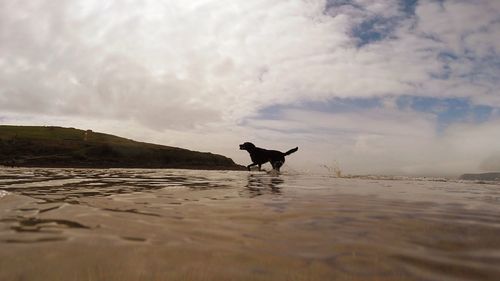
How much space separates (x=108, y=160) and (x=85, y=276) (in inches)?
1571

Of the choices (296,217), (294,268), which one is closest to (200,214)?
(296,217)

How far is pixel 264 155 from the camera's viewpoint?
21.2 m

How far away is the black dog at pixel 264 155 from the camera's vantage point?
20.8 meters

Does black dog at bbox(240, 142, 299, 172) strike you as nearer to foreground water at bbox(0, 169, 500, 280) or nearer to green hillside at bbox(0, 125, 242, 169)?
foreground water at bbox(0, 169, 500, 280)

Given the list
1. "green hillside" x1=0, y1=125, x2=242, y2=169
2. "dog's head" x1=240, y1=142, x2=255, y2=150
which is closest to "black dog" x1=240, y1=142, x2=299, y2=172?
"dog's head" x1=240, y1=142, x2=255, y2=150

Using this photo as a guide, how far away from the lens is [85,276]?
191cm

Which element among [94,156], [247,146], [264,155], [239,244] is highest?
[247,146]

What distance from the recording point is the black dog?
2078cm

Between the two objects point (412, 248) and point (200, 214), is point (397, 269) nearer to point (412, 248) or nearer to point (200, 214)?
point (412, 248)

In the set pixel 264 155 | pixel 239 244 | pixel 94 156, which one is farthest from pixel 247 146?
pixel 94 156

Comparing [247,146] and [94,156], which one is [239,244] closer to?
[247,146]

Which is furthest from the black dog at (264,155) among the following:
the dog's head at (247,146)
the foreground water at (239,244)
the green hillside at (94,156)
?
the green hillside at (94,156)

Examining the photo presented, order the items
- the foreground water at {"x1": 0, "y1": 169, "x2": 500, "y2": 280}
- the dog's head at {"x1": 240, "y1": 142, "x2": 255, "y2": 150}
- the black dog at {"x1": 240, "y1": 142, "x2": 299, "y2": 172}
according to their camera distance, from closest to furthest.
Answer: the foreground water at {"x1": 0, "y1": 169, "x2": 500, "y2": 280} < the dog's head at {"x1": 240, "y1": 142, "x2": 255, "y2": 150} < the black dog at {"x1": 240, "y1": 142, "x2": 299, "y2": 172}

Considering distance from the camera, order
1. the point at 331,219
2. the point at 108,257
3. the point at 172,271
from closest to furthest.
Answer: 1. the point at 172,271
2. the point at 108,257
3. the point at 331,219
